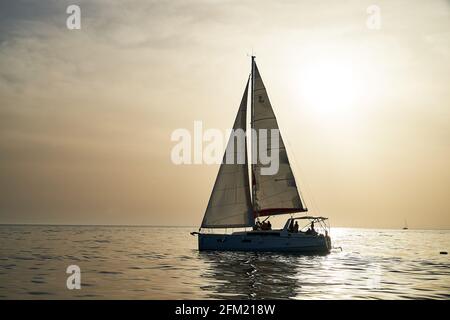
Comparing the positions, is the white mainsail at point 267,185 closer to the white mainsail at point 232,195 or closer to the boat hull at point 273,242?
the white mainsail at point 232,195

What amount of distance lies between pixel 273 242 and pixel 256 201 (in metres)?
4.98

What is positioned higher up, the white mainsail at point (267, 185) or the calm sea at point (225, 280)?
the white mainsail at point (267, 185)

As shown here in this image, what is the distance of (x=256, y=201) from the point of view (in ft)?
160

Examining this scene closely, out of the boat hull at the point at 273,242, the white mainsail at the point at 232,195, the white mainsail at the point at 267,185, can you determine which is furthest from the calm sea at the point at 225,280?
the white mainsail at the point at 267,185

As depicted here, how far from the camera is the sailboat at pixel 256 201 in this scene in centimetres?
4616

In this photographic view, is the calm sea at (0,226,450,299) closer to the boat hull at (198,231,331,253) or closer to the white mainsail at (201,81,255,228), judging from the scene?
the boat hull at (198,231,331,253)

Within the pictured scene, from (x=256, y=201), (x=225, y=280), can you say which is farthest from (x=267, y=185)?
(x=225, y=280)

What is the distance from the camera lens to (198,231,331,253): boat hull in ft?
150

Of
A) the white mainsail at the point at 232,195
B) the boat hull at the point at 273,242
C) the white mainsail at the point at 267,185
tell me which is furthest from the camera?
the white mainsail at the point at 267,185

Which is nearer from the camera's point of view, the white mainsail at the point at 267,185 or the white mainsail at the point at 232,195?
the white mainsail at the point at 232,195

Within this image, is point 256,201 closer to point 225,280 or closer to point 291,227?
point 291,227

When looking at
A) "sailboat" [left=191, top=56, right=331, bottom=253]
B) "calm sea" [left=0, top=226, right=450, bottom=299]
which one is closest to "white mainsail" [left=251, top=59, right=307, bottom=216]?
"sailboat" [left=191, top=56, right=331, bottom=253]
